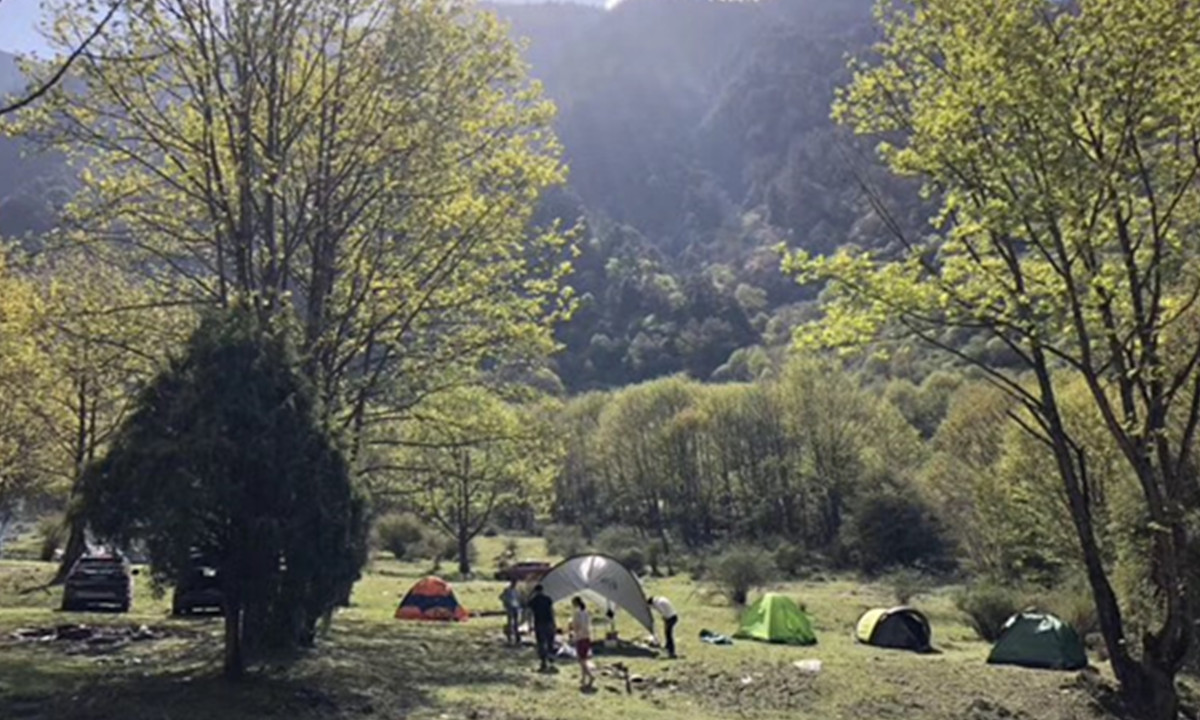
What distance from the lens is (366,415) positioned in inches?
865

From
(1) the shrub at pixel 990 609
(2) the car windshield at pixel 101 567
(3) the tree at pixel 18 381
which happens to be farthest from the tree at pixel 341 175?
(1) the shrub at pixel 990 609

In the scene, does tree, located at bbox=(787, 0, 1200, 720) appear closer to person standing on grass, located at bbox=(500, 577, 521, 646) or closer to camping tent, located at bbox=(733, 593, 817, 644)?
person standing on grass, located at bbox=(500, 577, 521, 646)

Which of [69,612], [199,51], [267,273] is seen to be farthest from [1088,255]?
[69,612]

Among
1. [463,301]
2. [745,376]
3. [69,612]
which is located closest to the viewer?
[463,301]

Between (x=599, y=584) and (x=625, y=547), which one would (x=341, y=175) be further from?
(x=625, y=547)

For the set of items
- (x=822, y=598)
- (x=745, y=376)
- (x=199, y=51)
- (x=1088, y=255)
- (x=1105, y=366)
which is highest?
(x=745, y=376)

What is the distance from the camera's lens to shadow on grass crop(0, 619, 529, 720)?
11.5 meters

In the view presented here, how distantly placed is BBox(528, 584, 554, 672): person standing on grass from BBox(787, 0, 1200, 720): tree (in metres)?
7.75

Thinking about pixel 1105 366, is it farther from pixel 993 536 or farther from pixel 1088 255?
pixel 993 536

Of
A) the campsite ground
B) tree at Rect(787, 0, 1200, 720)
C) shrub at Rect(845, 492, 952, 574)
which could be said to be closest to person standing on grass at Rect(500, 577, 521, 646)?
the campsite ground

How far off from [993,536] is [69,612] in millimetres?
31487

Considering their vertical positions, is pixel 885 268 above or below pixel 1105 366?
above

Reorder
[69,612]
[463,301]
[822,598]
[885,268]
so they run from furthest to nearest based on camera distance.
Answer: [822,598]
[69,612]
[463,301]
[885,268]

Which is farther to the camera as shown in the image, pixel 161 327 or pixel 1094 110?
pixel 161 327
